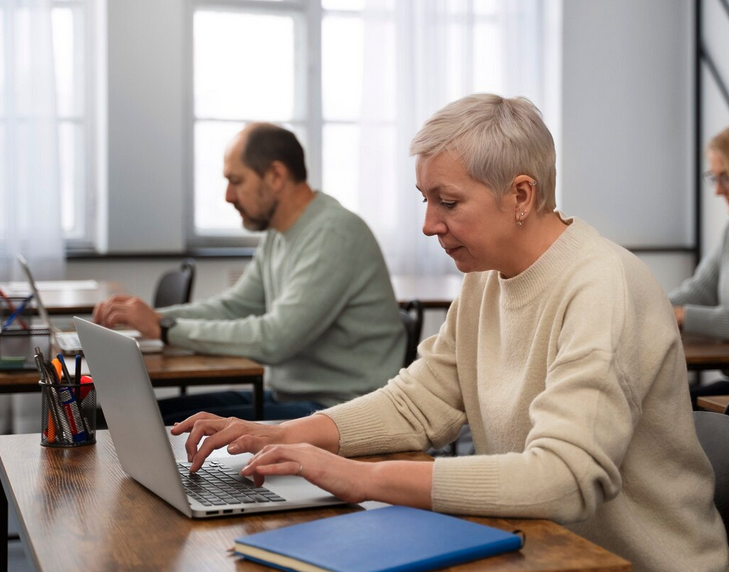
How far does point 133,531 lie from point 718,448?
0.93 metres

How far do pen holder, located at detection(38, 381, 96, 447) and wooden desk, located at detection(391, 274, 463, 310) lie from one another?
6.89 feet

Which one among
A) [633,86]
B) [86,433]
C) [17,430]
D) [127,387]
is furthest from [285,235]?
[633,86]

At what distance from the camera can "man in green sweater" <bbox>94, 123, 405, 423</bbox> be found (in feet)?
9.05

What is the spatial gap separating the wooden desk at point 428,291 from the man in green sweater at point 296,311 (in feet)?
2.42

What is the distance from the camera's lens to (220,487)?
1.31 metres

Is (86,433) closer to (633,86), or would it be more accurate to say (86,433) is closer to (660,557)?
(660,557)

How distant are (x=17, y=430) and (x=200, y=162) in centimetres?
185

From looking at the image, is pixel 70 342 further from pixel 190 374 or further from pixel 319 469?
pixel 319 469

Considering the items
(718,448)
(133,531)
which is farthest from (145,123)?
(133,531)

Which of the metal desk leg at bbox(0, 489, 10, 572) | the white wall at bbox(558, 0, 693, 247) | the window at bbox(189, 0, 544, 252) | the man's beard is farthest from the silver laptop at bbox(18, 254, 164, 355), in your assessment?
the white wall at bbox(558, 0, 693, 247)

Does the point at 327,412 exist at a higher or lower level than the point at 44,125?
lower

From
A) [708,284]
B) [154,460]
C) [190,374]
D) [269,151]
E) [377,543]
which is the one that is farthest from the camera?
[708,284]

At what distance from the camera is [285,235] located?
121 inches

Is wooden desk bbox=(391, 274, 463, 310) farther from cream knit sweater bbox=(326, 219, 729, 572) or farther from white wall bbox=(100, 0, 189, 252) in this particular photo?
cream knit sweater bbox=(326, 219, 729, 572)
